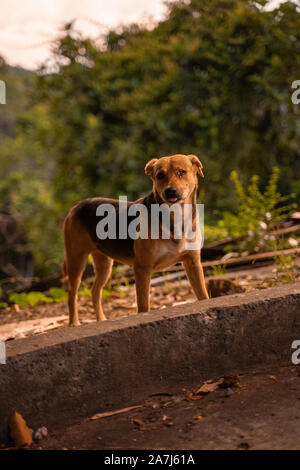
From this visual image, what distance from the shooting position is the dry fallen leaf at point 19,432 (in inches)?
87.4

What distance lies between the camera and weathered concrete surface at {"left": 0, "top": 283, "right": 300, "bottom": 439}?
92.4 inches

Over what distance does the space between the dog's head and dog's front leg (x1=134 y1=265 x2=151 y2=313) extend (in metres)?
0.49

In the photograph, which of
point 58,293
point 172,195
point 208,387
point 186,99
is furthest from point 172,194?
point 186,99

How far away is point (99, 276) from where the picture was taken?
452cm

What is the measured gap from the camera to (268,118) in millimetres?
8188

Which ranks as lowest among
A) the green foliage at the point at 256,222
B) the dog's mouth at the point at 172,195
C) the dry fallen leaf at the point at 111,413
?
the dry fallen leaf at the point at 111,413

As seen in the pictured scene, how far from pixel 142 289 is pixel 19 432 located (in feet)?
4.42

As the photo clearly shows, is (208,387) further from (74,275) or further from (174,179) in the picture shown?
(74,275)

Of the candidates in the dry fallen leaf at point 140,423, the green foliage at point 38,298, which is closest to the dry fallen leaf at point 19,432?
the dry fallen leaf at point 140,423

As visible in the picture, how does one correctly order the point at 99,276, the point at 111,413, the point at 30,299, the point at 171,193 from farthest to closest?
the point at 30,299 → the point at 99,276 → the point at 171,193 → the point at 111,413

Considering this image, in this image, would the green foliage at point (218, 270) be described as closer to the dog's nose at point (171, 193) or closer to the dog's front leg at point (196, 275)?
the dog's front leg at point (196, 275)

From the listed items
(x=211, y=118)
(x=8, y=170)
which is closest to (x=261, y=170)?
(x=211, y=118)

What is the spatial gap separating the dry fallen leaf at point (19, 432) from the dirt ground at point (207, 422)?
0.05 metres
